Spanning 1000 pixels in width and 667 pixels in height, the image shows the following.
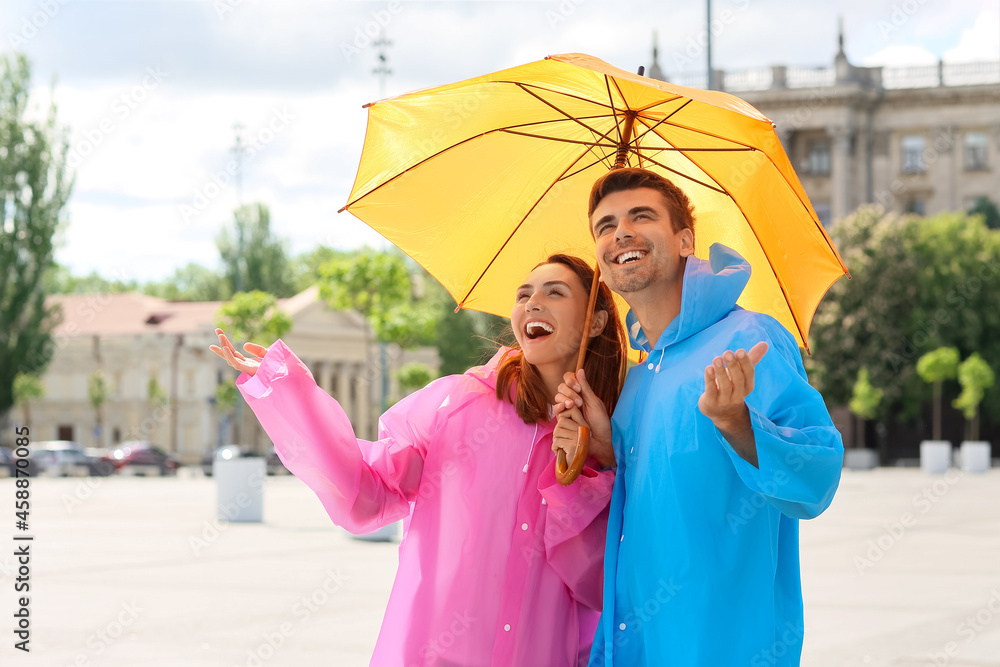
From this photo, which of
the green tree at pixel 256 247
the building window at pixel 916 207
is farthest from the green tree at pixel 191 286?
the building window at pixel 916 207

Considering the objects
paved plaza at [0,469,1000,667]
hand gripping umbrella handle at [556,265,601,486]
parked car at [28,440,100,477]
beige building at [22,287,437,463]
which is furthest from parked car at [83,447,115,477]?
hand gripping umbrella handle at [556,265,601,486]

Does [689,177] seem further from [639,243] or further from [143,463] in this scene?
[143,463]

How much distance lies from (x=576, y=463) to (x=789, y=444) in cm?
65

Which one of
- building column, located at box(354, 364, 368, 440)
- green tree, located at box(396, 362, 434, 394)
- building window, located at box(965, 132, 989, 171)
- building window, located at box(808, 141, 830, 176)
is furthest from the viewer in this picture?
building column, located at box(354, 364, 368, 440)

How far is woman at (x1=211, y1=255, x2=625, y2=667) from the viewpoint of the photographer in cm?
308

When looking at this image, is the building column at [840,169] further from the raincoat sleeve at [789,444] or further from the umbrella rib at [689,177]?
the raincoat sleeve at [789,444]

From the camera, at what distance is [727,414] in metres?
2.62

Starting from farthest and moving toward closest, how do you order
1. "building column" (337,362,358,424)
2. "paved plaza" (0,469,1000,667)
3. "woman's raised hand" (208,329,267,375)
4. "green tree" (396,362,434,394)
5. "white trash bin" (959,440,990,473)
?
1. "building column" (337,362,358,424)
2. "green tree" (396,362,434,394)
3. "white trash bin" (959,440,990,473)
4. "paved plaza" (0,469,1000,667)
5. "woman's raised hand" (208,329,267,375)

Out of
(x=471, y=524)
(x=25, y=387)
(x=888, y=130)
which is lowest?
(x=25, y=387)

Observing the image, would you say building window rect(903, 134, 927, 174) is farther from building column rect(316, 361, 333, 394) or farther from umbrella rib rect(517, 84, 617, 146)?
umbrella rib rect(517, 84, 617, 146)

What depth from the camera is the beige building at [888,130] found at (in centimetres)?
6391

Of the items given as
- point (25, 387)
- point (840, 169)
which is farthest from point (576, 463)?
point (840, 169)

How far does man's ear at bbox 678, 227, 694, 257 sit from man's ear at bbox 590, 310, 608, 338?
39 cm

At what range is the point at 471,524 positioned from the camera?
316 cm
